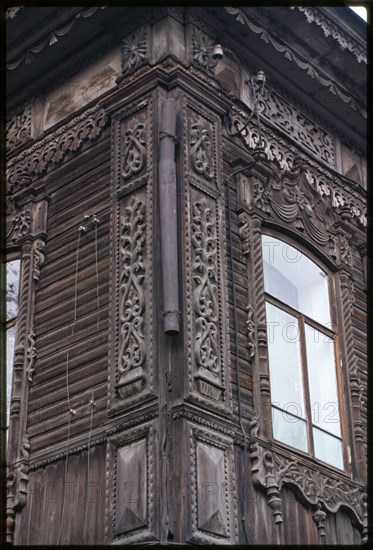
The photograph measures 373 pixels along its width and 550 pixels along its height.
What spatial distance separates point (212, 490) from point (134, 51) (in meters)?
4.38

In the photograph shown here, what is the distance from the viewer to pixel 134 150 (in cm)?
935

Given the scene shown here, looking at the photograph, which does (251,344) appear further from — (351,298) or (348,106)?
(348,106)

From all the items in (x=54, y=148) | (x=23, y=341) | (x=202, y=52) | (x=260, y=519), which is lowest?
(x=260, y=519)

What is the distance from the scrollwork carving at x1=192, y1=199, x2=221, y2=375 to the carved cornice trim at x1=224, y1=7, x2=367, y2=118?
235cm

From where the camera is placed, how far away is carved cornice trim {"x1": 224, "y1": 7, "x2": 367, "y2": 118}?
34.3 ft

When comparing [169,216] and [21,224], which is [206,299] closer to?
[169,216]

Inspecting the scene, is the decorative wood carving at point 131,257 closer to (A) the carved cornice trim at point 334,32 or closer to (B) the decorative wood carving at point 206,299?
(B) the decorative wood carving at point 206,299

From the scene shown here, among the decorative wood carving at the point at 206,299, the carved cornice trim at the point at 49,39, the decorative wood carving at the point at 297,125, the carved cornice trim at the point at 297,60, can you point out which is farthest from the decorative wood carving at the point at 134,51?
the decorative wood carving at the point at 206,299

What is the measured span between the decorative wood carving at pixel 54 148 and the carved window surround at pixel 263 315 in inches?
60.7

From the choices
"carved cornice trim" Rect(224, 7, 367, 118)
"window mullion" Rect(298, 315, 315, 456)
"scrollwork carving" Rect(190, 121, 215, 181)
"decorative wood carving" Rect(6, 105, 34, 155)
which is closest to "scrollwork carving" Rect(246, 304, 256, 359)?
"window mullion" Rect(298, 315, 315, 456)

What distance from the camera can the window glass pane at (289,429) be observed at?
902 cm

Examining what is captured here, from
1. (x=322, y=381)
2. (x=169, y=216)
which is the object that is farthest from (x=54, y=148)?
(x=322, y=381)

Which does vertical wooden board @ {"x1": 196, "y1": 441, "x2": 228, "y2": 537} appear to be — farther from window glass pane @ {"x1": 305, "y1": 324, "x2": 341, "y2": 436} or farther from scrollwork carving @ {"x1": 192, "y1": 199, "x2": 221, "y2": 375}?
window glass pane @ {"x1": 305, "y1": 324, "x2": 341, "y2": 436}

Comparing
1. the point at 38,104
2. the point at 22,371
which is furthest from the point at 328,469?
the point at 38,104
